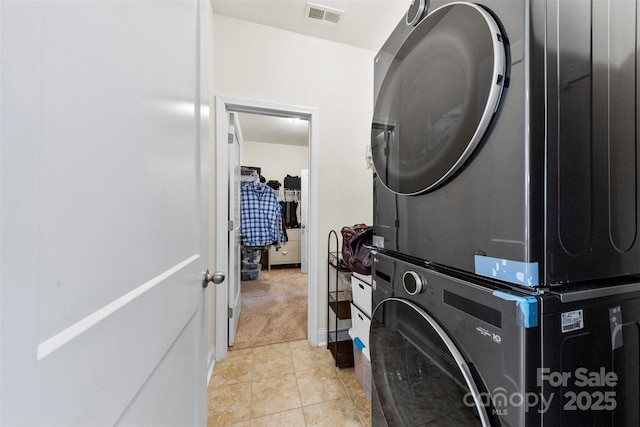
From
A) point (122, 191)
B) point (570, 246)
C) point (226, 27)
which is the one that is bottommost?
point (570, 246)

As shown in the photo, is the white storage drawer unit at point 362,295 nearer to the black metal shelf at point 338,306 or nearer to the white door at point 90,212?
the black metal shelf at point 338,306

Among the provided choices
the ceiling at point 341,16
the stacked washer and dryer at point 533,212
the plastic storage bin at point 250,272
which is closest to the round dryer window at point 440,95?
the stacked washer and dryer at point 533,212

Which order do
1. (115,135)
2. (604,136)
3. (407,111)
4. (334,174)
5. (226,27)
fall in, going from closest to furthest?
1. (115,135)
2. (604,136)
3. (407,111)
4. (226,27)
5. (334,174)

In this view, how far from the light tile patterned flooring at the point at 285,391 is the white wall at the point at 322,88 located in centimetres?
38

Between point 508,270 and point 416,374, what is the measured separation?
19.5 inches

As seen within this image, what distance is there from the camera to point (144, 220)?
479 mm

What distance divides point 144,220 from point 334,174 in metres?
1.64

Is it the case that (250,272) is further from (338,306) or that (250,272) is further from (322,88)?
(322,88)

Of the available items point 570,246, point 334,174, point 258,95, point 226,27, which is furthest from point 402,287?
point 226,27

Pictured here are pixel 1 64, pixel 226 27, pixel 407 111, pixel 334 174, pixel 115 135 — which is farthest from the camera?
pixel 334 174

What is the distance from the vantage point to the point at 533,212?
0.44 meters

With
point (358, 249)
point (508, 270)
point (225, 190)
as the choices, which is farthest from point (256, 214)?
point (508, 270)

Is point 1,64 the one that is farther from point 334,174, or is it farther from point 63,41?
point 334,174

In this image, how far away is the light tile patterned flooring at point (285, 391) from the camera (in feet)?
4.17
